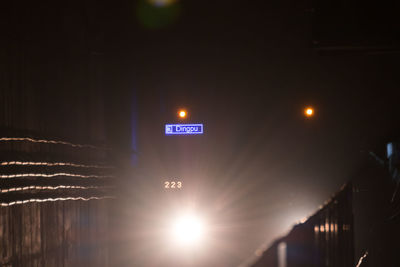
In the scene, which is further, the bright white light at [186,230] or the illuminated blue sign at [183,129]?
the bright white light at [186,230]

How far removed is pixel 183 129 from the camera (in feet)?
78.7

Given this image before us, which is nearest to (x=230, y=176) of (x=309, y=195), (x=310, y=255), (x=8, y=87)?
(x=309, y=195)

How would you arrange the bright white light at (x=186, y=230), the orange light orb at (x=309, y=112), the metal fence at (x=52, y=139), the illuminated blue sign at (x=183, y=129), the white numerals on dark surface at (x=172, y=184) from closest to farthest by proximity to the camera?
the metal fence at (x=52, y=139)
the illuminated blue sign at (x=183, y=129)
the white numerals on dark surface at (x=172, y=184)
the orange light orb at (x=309, y=112)
the bright white light at (x=186, y=230)

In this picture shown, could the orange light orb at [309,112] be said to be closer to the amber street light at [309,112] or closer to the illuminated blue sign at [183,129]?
the amber street light at [309,112]

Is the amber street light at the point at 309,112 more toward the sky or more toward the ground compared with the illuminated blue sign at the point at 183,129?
more toward the sky

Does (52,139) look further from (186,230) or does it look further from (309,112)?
(309,112)

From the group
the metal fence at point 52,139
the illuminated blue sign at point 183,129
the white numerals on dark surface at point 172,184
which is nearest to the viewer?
the metal fence at point 52,139

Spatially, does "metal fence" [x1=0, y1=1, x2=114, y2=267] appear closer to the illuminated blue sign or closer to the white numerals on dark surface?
the illuminated blue sign

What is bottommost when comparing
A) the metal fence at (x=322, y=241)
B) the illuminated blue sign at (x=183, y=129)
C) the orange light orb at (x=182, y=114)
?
the metal fence at (x=322, y=241)

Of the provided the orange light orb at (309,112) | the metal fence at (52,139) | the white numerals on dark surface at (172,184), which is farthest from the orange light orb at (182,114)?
the metal fence at (52,139)

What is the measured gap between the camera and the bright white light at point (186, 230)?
24.9m

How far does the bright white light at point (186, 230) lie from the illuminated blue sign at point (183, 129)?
3.41 metres

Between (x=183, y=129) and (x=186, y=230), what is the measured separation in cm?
423

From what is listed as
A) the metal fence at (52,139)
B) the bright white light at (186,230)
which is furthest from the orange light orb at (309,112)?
the metal fence at (52,139)
